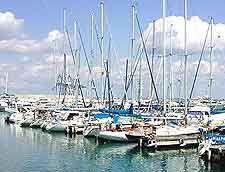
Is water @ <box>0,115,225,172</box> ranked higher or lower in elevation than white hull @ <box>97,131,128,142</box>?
lower

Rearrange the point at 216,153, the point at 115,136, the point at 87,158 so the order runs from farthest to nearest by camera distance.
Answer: the point at 115,136 < the point at 87,158 < the point at 216,153

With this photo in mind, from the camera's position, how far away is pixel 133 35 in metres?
77.1

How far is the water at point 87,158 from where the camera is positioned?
45906 millimetres

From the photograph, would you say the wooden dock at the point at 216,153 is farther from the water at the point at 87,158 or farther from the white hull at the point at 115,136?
the white hull at the point at 115,136

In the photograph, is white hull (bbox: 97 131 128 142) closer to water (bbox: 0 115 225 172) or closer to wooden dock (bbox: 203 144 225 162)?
water (bbox: 0 115 225 172)

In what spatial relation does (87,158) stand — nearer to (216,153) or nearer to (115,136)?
(115,136)

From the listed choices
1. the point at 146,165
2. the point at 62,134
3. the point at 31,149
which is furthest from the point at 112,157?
the point at 62,134

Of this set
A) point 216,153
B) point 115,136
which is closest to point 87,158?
point 115,136

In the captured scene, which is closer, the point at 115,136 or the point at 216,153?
the point at 216,153

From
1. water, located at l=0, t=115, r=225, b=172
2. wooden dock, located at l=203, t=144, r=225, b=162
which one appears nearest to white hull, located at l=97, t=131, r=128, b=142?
water, located at l=0, t=115, r=225, b=172

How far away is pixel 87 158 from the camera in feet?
173

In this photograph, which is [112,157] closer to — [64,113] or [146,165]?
[146,165]

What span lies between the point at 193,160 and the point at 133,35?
105ft

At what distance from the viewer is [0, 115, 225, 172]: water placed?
151 ft
